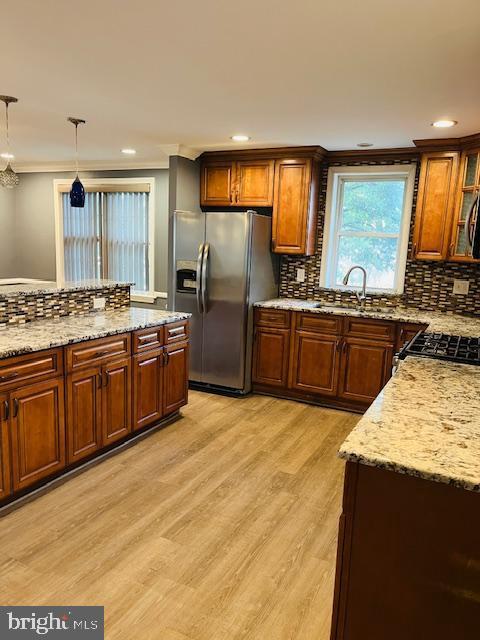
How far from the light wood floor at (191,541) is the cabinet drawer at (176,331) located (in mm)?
731

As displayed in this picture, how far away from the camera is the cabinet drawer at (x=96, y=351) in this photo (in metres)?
2.70

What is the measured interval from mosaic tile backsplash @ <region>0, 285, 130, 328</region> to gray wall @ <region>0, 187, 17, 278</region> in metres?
3.81

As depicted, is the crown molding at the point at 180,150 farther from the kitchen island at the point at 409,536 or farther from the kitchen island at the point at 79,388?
the kitchen island at the point at 409,536

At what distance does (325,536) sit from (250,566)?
0.46m

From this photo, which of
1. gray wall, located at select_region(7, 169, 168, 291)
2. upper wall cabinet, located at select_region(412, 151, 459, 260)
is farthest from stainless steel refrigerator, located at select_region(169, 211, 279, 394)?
gray wall, located at select_region(7, 169, 168, 291)

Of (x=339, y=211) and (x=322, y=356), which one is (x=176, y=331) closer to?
(x=322, y=356)

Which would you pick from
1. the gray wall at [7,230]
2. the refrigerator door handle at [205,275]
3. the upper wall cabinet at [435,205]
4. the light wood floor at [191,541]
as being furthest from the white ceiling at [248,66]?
the gray wall at [7,230]

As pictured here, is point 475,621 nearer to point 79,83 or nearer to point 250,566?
point 250,566

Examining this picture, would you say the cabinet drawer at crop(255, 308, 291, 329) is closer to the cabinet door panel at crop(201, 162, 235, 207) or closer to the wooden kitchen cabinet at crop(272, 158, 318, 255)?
the wooden kitchen cabinet at crop(272, 158, 318, 255)

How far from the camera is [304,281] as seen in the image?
484cm

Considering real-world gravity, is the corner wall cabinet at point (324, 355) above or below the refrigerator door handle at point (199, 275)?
below

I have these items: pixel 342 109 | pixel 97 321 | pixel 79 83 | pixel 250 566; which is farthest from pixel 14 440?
pixel 342 109

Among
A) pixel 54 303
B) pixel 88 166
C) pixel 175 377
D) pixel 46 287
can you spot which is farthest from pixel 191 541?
pixel 88 166

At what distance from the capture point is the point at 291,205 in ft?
14.6
